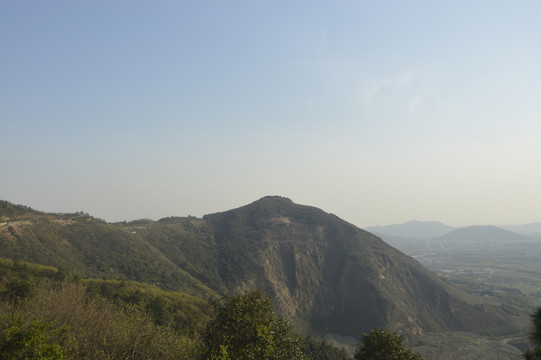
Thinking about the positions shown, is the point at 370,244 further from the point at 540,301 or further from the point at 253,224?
the point at 540,301

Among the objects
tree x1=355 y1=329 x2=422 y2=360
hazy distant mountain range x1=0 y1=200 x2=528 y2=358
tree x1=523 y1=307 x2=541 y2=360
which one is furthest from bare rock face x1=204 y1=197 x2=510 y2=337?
tree x1=523 y1=307 x2=541 y2=360

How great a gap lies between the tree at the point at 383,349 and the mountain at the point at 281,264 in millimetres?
76317

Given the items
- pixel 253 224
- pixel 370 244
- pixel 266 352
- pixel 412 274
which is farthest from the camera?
pixel 253 224

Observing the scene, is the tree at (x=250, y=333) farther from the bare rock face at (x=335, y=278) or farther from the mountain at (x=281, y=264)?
the bare rock face at (x=335, y=278)

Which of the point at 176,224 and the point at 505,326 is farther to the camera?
the point at 176,224

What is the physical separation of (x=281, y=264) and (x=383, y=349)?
4362 inches

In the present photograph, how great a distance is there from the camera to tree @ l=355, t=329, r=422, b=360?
35719mm

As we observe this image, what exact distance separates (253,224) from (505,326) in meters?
125

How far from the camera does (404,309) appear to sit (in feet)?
399

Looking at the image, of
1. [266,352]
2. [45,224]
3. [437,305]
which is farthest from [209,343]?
[437,305]

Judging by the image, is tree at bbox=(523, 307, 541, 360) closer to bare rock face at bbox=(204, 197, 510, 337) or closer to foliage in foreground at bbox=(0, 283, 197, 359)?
foliage in foreground at bbox=(0, 283, 197, 359)

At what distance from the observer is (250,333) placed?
76.9ft

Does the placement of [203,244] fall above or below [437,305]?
above

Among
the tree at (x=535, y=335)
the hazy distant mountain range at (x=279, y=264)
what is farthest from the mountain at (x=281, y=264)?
the tree at (x=535, y=335)
